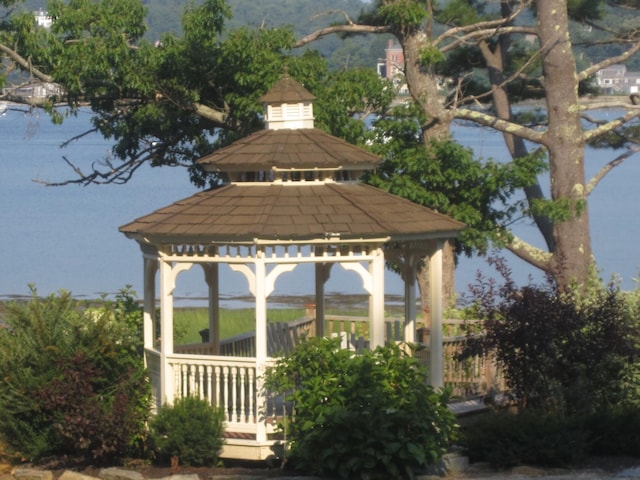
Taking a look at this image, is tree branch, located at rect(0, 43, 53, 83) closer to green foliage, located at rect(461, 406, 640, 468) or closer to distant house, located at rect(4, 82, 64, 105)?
distant house, located at rect(4, 82, 64, 105)

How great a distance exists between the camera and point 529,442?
12586mm

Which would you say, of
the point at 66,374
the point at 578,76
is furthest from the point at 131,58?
the point at 66,374

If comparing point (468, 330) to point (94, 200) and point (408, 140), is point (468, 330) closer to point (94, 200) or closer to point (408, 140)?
point (408, 140)

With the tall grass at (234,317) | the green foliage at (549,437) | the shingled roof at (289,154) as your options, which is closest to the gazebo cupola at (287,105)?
the shingled roof at (289,154)

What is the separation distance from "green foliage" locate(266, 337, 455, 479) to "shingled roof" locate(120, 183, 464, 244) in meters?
1.18

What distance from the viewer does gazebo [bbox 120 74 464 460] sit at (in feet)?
42.0

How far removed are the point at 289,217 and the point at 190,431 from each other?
7.80 ft

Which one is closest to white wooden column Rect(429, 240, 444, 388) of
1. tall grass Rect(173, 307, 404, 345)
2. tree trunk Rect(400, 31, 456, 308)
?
tree trunk Rect(400, 31, 456, 308)

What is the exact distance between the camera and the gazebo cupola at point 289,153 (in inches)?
536

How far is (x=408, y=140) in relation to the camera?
20953 mm

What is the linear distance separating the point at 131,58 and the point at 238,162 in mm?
8326

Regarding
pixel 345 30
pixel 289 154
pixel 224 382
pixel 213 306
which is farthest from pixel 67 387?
pixel 345 30

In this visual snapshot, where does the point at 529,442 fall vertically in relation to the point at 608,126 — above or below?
below

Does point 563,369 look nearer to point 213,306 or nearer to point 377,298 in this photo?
point 377,298
